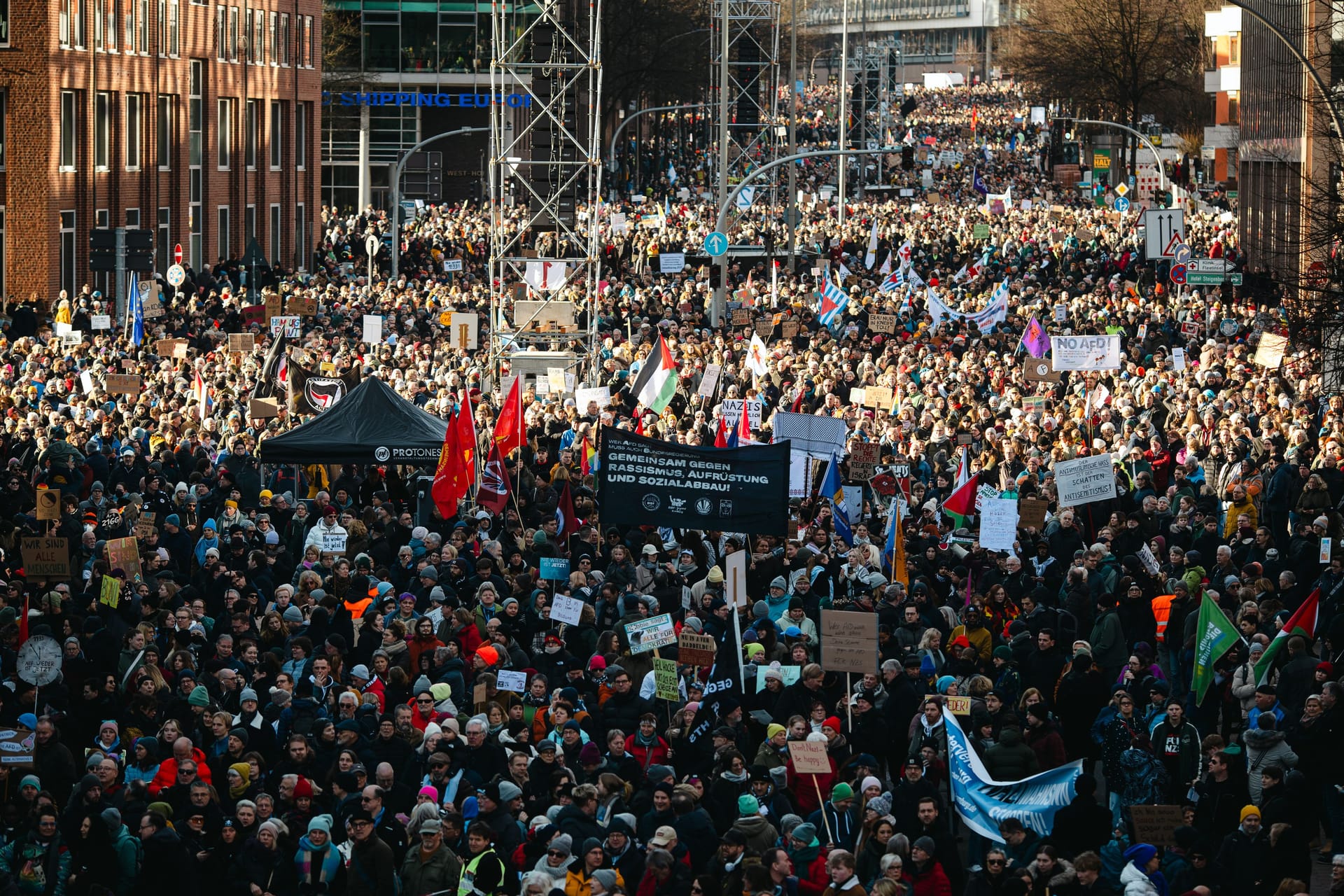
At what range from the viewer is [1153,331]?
32.9 m

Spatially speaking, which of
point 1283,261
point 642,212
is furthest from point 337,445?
point 642,212

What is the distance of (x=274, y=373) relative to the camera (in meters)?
28.6

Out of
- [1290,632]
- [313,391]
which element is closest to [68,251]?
[313,391]

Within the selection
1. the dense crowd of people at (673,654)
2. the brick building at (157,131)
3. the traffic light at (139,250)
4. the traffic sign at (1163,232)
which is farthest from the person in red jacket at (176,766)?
the brick building at (157,131)

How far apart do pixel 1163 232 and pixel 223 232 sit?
91.0 ft

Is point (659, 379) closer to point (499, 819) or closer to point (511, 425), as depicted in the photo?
point (511, 425)

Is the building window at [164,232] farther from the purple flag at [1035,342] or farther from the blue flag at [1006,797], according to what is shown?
the blue flag at [1006,797]

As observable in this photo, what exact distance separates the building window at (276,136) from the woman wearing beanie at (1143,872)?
53.5 meters

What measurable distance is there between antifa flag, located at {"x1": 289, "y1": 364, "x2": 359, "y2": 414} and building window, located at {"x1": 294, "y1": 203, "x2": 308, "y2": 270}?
37.4 metres

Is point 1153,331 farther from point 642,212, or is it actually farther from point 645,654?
point 642,212

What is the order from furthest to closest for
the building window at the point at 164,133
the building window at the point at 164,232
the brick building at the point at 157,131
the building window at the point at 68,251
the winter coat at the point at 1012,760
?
1. the building window at the point at 164,232
2. the building window at the point at 164,133
3. the building window at the point at 68,251
4. the brick building at the point at 157,131
5. the winter coat at the point at 1012,760

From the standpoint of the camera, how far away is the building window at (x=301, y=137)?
6456 cm

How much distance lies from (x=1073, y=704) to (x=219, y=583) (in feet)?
22.7

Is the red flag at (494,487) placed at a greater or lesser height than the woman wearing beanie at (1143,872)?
greater
